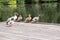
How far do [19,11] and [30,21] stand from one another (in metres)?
1.89

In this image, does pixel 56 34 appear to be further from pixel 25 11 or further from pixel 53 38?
pixel 25 11

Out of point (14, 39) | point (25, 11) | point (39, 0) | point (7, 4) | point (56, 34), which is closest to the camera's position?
point (14, 39)

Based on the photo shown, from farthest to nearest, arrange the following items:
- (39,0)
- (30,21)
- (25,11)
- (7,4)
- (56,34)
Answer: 1. (39,0)
2. (7,4)
3. (25,11)
4. (30,21)
5. (56,34)

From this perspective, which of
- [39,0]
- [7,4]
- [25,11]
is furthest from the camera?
[39,0]

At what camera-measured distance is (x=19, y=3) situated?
15484mm

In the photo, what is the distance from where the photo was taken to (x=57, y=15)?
12586 millimetres

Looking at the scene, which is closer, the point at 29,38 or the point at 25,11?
the point at 29,38

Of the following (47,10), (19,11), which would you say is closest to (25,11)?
(19,11)

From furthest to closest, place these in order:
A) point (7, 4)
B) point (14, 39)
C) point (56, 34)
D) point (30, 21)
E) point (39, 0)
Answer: point (39, 0)
point (7, 4)
point (30, 21)
point (56, 34)
point (14, 39)

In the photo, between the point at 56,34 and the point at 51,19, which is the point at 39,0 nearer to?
the point at 51,19

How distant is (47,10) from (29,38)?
21.5 ft

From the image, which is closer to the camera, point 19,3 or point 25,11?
point 25,11

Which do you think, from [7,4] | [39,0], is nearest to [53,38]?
[7,4]

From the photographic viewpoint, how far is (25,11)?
535 inches
